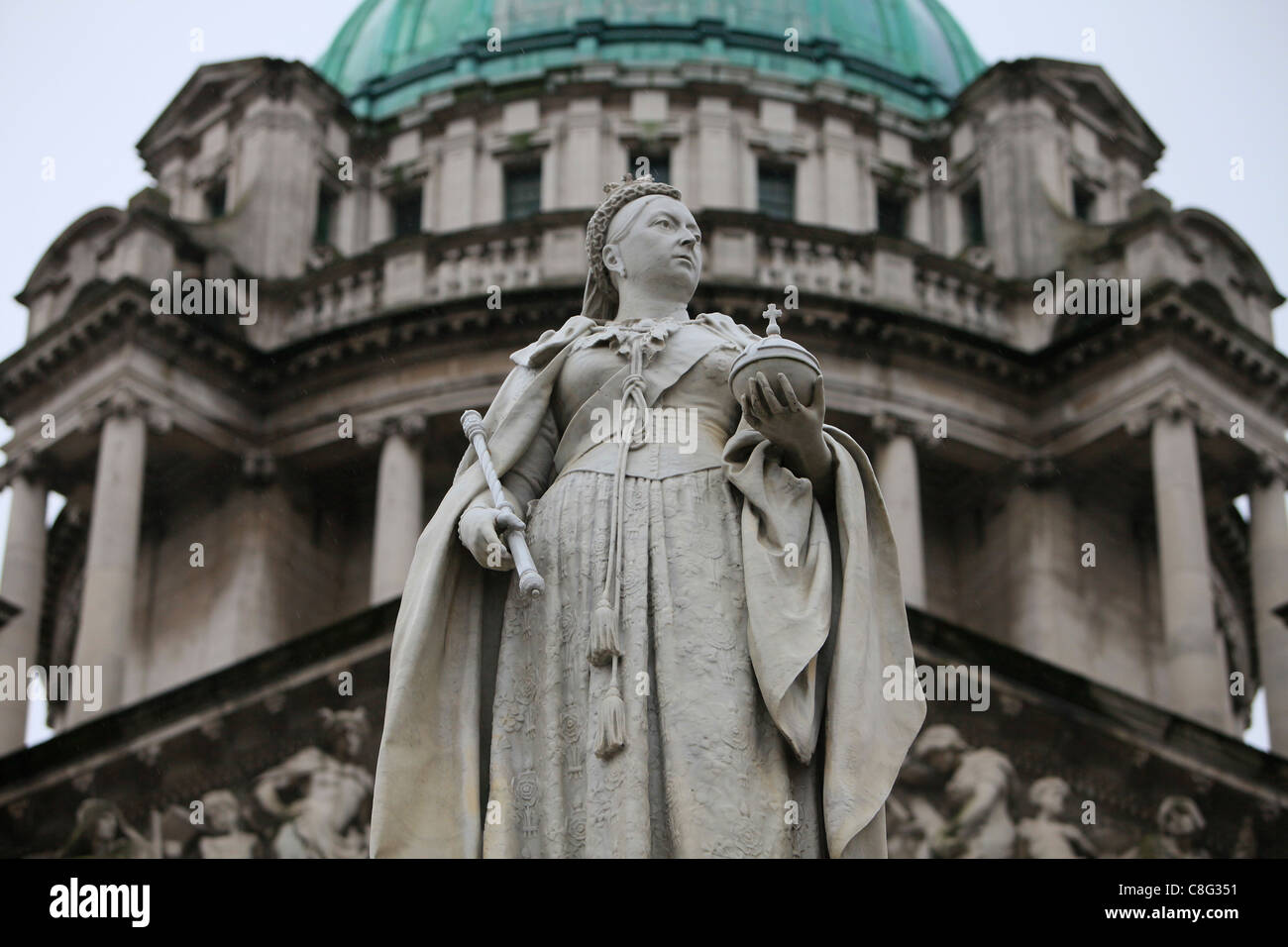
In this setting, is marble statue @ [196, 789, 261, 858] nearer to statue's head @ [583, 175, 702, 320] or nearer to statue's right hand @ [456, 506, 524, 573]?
statue's head @ [583, 175, 702, 320]

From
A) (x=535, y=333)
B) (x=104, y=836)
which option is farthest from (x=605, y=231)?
(x=535, y=333)

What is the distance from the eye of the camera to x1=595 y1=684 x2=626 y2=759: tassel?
730 centimetres

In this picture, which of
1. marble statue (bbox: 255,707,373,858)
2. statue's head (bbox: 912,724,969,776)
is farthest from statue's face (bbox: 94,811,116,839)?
statue's head (bbox: 912,724,969,776)

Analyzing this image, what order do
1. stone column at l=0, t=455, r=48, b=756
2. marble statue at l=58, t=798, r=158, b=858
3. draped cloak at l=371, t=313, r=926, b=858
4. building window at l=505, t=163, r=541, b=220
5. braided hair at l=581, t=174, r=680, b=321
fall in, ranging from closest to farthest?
1. draped cloak at l=371, t=313, r=926, b=858
2. braided hair at l=581, t=174, r=680, b=321
3. marble statue at l=58, t=798, r=158, b=858
4. stone column at l=0, t=455, r=48, b=756
5. building window at l=505, t=163, r=541, b=220

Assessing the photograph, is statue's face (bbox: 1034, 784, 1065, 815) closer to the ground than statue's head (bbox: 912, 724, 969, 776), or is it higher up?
closer to the ground

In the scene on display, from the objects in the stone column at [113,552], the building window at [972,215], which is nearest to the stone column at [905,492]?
the building window at [972,215]

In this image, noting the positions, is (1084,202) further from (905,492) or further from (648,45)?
(905,492)

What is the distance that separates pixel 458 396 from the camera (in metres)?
41.8

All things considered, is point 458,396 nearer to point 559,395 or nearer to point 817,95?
point 817,95

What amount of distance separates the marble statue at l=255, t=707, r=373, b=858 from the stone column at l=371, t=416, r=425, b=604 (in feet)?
41.0

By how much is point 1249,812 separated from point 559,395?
20830mm

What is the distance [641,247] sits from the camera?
28.0ft

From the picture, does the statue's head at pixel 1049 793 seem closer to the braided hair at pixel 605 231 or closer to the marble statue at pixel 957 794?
the marble statue at pixel 957 794

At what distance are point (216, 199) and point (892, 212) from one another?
42.9 feet
